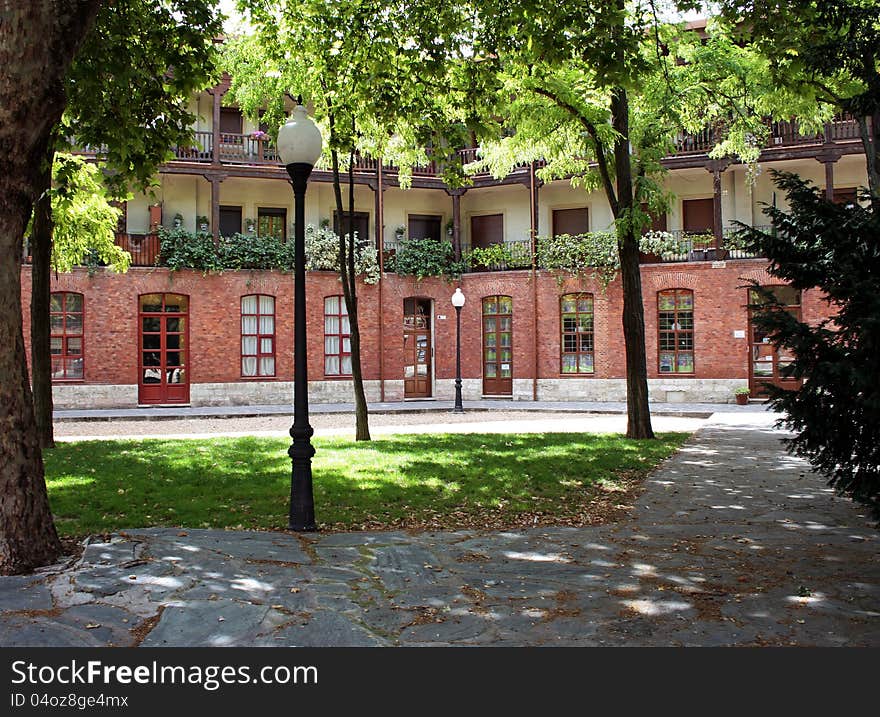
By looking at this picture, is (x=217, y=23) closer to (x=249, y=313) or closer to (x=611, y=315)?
(x=249, y=313)

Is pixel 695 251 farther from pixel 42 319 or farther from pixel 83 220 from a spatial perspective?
pixel 42 319

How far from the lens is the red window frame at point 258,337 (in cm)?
2408

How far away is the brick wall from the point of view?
74.0ft

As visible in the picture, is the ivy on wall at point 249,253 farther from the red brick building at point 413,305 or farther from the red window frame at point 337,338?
the red window frame at point 337,338

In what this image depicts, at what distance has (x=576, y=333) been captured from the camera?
2508 centimetres

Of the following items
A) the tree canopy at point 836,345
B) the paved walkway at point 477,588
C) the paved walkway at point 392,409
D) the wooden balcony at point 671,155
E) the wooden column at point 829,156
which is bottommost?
the paved walkway at point 392,409

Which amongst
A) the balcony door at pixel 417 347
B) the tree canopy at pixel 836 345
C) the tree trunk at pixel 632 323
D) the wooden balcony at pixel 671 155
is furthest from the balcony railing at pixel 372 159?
the tree canopy at pixel 836 345

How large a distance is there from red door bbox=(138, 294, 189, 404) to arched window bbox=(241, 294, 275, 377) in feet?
5.82

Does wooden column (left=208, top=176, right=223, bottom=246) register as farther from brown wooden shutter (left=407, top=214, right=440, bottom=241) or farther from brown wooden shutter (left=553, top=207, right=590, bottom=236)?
brown wooden shutter (left=553, top=207, right=590, bottom=236)

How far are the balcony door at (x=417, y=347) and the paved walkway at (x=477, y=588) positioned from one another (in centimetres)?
2006

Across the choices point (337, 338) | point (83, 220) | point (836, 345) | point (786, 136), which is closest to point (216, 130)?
point (337, 338)

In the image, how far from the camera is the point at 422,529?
6293 mm

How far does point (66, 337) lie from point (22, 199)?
769 inches

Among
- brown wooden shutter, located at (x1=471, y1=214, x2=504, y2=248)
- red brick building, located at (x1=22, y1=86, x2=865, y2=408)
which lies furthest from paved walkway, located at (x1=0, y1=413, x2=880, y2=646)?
brown wooden shutter, located at (x1=471, y1=214, x2=504, y2=248)
